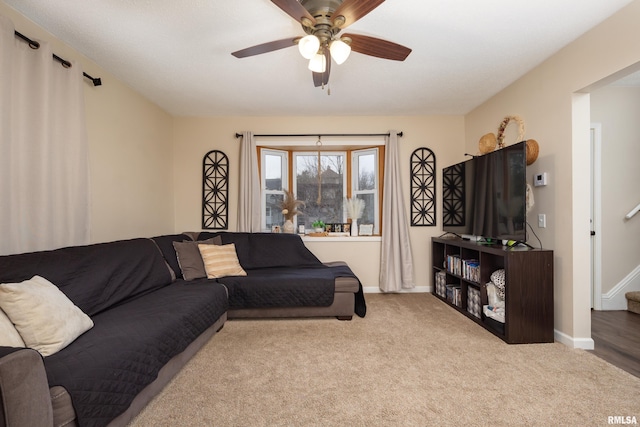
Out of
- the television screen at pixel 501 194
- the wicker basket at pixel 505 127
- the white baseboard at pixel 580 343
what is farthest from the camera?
the wicker basket at pixel 505 127

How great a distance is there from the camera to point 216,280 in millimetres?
3184

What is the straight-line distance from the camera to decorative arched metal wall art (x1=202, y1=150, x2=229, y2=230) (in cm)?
442

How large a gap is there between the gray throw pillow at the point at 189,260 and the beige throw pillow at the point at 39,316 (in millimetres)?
1529

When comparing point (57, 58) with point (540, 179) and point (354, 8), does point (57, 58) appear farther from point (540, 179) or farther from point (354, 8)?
point (540, 179)

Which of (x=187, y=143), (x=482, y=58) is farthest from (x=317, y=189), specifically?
(x=482, y=58)

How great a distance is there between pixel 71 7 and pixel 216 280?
2358 millimetres

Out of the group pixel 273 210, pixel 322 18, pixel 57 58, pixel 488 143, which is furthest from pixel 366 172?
pixel 57 58

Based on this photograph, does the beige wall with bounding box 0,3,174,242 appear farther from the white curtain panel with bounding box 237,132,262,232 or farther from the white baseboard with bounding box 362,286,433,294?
the white baseboard with bounding box 362,286,433,294

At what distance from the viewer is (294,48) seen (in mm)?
2670

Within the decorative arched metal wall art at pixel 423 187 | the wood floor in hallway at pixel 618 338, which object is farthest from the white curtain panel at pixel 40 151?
the wood floor in hallway at pixel 618 338

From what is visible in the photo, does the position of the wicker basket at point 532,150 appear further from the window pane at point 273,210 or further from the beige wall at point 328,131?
the window pane at point 273,210

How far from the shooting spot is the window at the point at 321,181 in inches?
184

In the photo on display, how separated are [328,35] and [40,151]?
2060 millimetres

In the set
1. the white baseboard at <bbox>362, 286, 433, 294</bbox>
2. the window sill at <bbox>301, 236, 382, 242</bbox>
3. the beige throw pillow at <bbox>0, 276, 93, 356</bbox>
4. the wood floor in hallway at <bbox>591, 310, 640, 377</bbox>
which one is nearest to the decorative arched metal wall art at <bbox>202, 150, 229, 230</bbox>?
the window sill at <bbox>301, 236, 382, 242</bbox>
